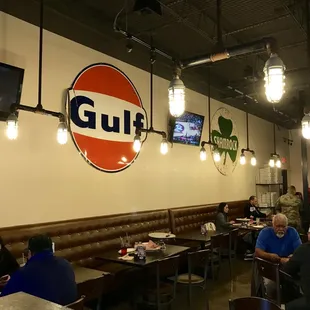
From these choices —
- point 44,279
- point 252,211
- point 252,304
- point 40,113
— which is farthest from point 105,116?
point 252,211

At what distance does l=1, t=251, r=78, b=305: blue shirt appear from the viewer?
246cm

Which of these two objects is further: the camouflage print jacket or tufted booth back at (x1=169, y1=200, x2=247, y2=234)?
the camouflage print jacket

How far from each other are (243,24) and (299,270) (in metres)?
4.07

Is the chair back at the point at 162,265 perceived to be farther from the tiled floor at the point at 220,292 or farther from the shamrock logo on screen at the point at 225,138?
the shamrock logo on screen at the point at 225,138

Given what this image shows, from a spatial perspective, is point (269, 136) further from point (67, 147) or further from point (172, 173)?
point (67, 147)

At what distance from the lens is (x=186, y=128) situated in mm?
7289

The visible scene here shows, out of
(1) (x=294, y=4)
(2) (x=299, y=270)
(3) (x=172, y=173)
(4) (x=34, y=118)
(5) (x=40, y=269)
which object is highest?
(1) (x=294, y=4)

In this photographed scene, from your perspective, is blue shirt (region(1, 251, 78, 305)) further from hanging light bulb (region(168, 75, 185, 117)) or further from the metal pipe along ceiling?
the metal pipe along ceiling

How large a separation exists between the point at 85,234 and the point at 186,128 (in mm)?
3408

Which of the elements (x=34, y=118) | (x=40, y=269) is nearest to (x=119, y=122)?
(x=34, y=118)

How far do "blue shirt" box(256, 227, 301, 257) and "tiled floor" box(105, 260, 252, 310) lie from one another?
107 cm

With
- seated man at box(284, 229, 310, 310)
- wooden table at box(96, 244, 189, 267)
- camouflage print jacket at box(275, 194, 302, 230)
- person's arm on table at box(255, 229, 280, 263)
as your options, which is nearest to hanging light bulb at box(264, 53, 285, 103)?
seated man at box(284, 229, 310, 310)

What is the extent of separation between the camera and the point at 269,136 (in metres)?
11.8

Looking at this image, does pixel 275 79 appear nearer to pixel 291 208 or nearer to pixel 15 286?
pixel 15 286
